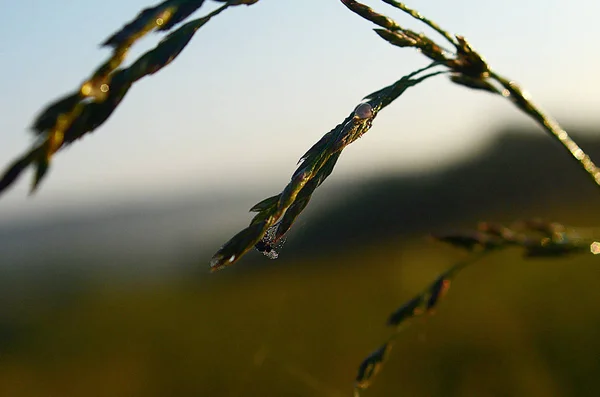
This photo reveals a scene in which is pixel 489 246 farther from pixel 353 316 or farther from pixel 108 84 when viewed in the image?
pixel 353 316

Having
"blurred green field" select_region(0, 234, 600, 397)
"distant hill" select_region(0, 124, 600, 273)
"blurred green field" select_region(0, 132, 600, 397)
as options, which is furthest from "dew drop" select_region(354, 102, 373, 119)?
"distant hill" select_region(0, 124, 600, 273)

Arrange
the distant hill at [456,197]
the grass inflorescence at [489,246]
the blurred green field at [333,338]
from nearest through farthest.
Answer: the grass inflorescence at [489,246], the blurred green field at [333,338], the distant hill at [456,197]

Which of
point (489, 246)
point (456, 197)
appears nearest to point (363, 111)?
point (489, 246)

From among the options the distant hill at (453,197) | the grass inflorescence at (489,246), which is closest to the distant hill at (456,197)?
the distant hill at (453,197)

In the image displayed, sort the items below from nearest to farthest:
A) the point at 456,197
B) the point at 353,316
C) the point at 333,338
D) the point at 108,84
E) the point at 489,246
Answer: the point at 108,84, the point at 489,246, the point at 333,338, the point at 353,316, the point at 456,197

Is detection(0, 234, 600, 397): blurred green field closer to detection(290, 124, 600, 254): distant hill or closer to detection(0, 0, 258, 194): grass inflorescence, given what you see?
detection(0, 0, 258, 194): grass inflorescence

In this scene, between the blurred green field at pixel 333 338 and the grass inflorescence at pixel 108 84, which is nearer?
the grass inflorescence at pixel 108 84

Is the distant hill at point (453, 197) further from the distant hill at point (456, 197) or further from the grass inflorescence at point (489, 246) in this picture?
the grass inflorescence at point (489, 246)

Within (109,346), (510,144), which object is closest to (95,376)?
(109,346)

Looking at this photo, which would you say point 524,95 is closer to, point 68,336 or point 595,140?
point 68,336
